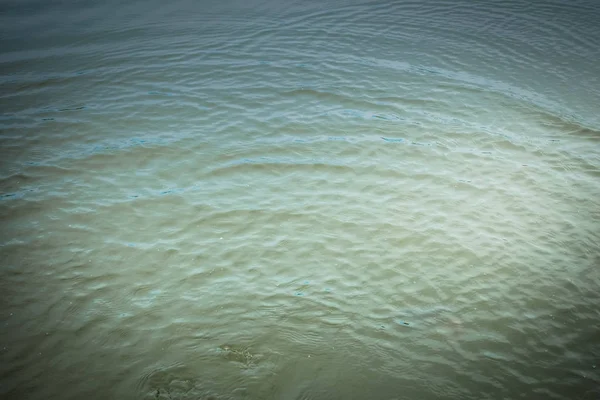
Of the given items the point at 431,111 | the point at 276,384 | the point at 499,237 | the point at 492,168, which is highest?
the point at 431,111

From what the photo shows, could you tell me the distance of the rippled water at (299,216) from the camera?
597 cm

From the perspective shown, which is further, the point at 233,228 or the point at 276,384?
the point at 233,228

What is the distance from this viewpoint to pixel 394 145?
36.8ft

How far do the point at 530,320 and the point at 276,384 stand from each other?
4.16 metres

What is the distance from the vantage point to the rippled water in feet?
19.6

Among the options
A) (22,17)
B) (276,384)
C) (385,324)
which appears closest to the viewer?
(276,384)

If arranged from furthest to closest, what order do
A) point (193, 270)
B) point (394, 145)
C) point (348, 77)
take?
point (348, 77), point (394, 145), point (193, 270)

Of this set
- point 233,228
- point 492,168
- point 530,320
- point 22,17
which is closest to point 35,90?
point 22,17

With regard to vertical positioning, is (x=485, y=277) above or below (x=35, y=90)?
below

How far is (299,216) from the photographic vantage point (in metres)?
8.90

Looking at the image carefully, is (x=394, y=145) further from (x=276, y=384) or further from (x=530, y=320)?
(x=276, y=384)

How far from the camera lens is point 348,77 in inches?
567

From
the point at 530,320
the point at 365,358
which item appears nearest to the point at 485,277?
the point at 530,320

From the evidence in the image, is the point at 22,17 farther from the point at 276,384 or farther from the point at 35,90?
the point at 276,384
